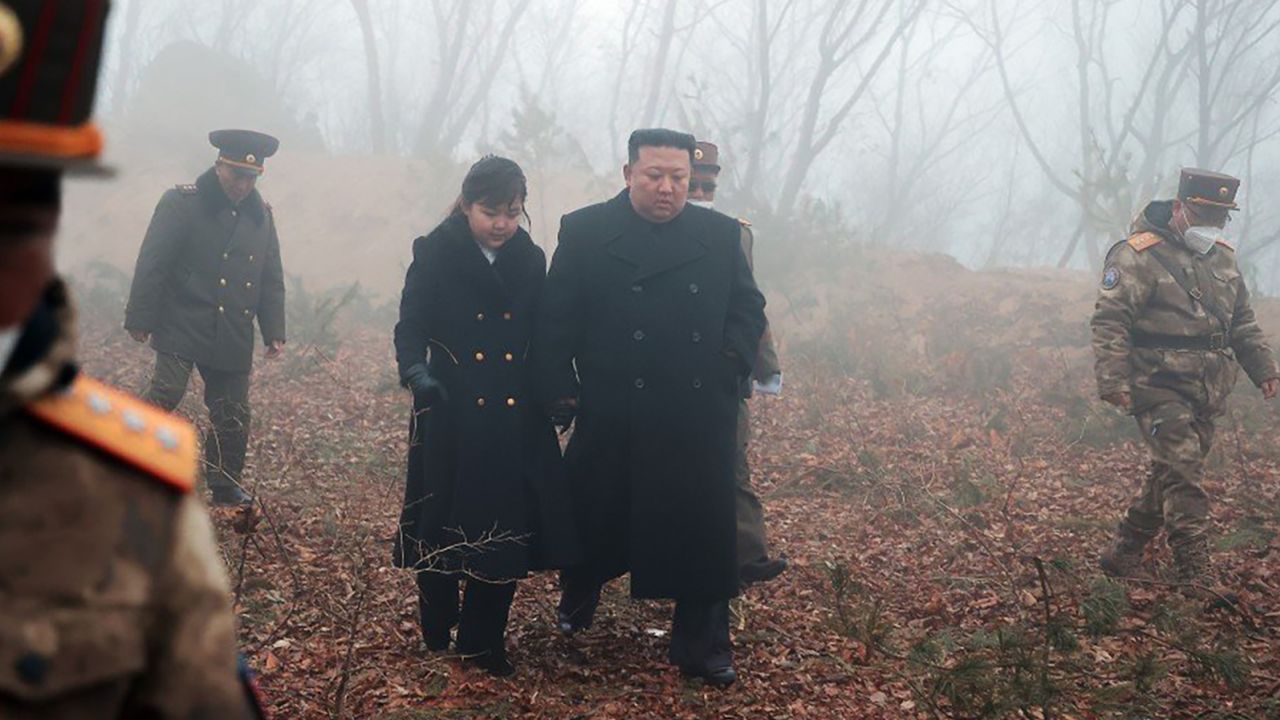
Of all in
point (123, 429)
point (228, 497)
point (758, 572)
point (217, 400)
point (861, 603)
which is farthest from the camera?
point (217, 400)

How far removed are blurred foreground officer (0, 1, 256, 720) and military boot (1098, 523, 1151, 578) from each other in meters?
6.59

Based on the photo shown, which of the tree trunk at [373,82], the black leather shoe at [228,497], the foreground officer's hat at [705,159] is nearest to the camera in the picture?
the black leather shoe at [228,497]

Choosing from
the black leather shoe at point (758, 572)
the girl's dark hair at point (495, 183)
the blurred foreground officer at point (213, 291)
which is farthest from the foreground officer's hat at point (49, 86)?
the blurred foreground officer at point (213, 291)

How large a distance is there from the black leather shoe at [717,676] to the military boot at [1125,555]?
3.06 m

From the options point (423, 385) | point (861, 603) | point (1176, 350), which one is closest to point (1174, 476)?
point (1176, 350)

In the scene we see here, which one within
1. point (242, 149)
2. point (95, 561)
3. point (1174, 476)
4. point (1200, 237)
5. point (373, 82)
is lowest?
point (1174, 476)

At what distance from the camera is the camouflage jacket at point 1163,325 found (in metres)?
6.57

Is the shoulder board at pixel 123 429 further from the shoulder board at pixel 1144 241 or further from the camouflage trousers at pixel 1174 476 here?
the shoulder board at pixel 1144 241

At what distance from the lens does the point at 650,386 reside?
4.96 m

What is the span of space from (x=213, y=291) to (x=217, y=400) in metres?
0.75

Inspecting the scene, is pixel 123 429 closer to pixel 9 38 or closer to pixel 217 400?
pixel 9 38

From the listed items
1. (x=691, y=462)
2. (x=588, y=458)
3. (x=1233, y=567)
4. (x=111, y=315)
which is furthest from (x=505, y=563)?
(x=111, y=315)

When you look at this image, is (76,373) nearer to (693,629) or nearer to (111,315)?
(693,629)

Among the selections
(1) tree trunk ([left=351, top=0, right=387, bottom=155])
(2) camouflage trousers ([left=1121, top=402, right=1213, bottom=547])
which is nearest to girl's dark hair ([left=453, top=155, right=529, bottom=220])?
(2) camouflage trousers ([left=1121, top=402, right=1213, bottom=547])
